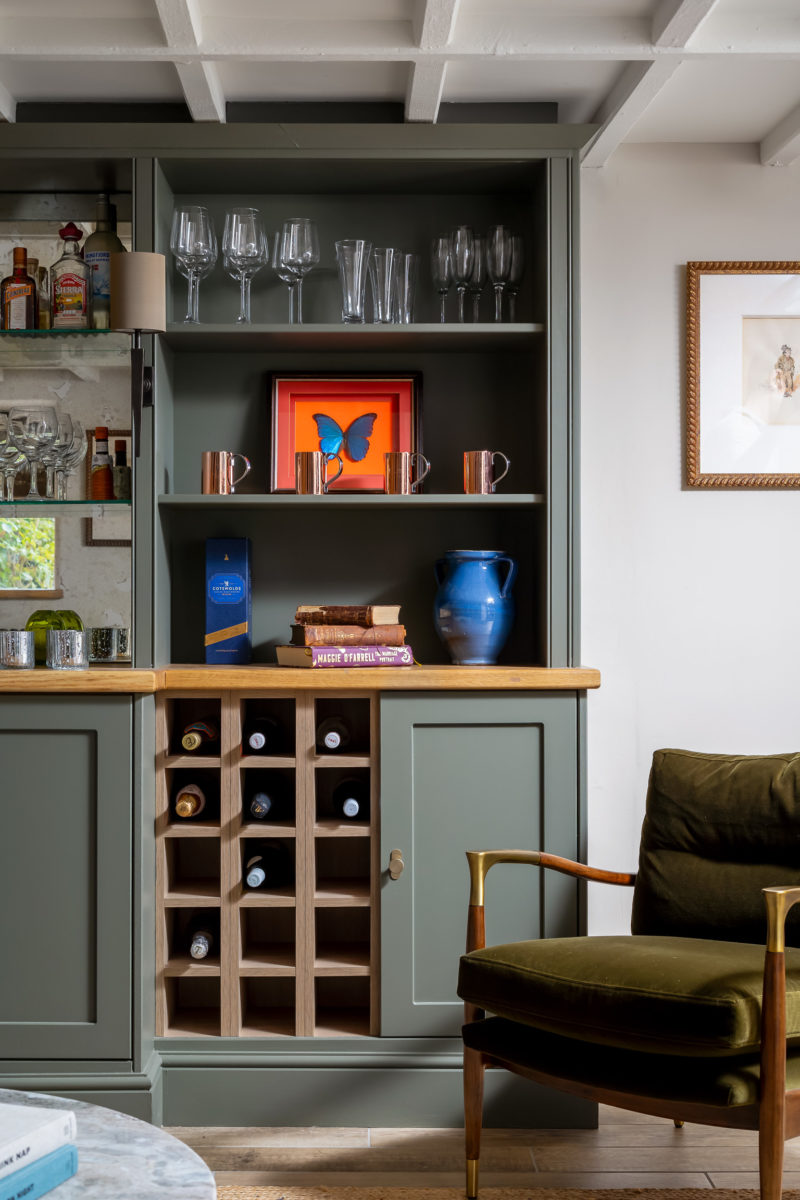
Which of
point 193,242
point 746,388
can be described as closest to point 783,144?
point 746,388

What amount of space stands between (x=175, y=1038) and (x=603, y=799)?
4.21 ft

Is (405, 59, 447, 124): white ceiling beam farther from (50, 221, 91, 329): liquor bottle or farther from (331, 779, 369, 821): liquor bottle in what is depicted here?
(331, 779, 369, 821): liquor bottle

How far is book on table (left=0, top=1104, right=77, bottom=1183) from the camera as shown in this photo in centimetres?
115

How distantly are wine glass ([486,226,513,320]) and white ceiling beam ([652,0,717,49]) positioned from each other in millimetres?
559

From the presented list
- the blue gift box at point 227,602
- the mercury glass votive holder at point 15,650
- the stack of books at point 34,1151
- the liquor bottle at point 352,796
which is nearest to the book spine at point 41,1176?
the stack of books at point 34,1151

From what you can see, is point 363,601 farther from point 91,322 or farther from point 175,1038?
point 175,1038

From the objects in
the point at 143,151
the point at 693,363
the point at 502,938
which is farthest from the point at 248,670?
the point at 693,363

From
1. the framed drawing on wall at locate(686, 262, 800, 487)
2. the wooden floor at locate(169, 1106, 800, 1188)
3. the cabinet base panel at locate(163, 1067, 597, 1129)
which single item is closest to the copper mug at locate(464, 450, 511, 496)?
the framed drawing on wall at locate(686, 262, 800, 487)

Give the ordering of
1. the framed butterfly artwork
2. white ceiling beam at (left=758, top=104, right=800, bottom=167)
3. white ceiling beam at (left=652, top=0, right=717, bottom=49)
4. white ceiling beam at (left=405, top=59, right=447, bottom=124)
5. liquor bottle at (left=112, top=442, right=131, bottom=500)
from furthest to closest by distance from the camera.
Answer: the framed butterfly artwork → white ceiling beam at (left=758, top=104, right=800, bottom=167) → liquor bottle at (left=112, top=442, right=131, bottom=500) → white ceiling beam at (left=405, top=59, right=447, bottom=124) → white ceiling beam at (left=652, top=0, right=717, bottom=49)

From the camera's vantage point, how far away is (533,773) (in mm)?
2443

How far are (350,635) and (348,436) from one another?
57 centimetres

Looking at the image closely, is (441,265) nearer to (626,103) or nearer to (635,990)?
(626,103)

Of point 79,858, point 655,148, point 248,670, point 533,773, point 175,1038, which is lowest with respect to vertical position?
point 175,1038

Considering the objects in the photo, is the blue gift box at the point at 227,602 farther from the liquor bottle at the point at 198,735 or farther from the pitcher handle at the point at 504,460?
the pitcher handle at the point at 504,460
